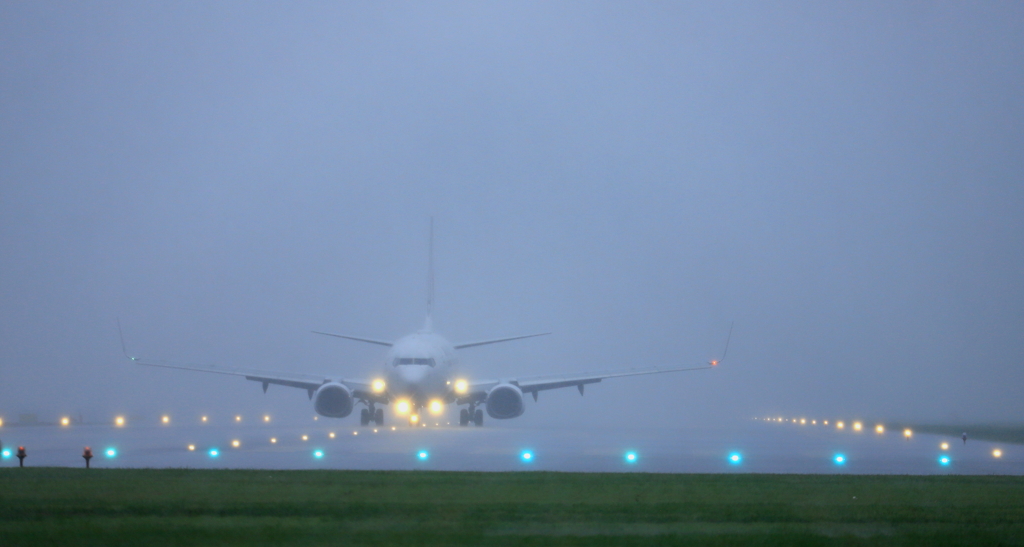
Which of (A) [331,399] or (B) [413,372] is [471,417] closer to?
(B) [413,372]

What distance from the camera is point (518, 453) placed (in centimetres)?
2427

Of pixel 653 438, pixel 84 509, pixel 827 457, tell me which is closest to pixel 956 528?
pixel 84 509

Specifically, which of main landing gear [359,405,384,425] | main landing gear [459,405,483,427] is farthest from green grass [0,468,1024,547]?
main landing gear [459,405,483,427]

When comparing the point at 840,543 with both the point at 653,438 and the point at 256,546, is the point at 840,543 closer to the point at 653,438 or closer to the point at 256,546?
the point at 256,546

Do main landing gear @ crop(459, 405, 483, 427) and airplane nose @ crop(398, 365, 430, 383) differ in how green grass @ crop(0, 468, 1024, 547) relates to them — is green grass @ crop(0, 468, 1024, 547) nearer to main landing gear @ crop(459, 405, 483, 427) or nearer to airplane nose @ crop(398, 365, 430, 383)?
airplane nose @ crop(398, 365, 430, 383)

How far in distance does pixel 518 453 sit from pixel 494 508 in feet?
37.6

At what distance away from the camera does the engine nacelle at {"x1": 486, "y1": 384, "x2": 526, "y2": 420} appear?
43875 mm

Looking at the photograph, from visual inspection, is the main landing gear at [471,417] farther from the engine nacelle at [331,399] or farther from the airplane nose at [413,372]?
the engine nacelle at [331,399]

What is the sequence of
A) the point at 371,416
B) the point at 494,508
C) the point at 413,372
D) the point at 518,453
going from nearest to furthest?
the point at 494,508 → the point at 518,453 → the point at 413,372 → the point at 371,416

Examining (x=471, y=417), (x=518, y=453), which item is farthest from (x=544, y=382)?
(x=518, y=453)

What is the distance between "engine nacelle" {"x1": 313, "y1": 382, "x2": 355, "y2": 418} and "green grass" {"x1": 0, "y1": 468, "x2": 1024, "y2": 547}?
24.0 meters

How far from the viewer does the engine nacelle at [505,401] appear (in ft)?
144

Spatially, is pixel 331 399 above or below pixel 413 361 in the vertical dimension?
below

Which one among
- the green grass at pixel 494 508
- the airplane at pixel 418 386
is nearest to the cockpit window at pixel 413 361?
the airplane at pixel 418 386
